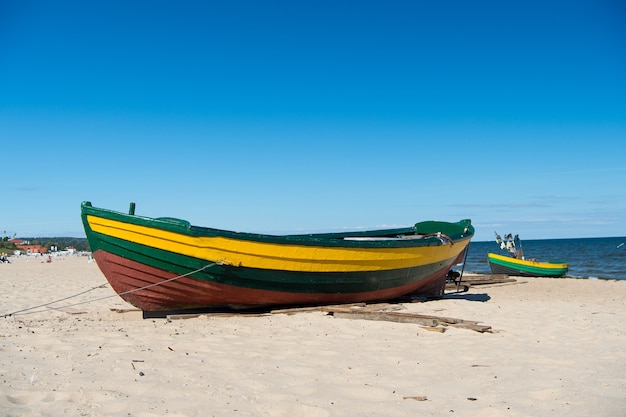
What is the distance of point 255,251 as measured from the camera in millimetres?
6898

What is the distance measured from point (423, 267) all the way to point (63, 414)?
7449 millimetres

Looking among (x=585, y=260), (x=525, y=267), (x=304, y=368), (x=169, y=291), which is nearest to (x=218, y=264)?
(x=169, y=291)

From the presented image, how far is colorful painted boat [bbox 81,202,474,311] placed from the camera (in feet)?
21.7

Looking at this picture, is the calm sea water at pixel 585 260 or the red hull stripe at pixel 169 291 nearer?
the red hull stripe at pixel 169 291

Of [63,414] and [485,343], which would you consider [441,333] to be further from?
[63,414]

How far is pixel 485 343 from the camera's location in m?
5.29

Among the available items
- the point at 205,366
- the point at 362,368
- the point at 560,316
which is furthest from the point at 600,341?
the point at 205,366

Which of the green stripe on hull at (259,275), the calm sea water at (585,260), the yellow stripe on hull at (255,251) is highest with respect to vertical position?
the yellow stripe on hull at (255,251)

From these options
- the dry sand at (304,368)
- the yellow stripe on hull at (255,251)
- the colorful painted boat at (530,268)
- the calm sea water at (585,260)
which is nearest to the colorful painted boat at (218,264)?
the yellow stripe on hull at (255,251)

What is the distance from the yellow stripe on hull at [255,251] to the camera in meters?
6.58

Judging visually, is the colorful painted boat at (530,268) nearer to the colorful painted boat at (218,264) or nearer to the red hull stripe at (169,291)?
the colorful painted boat at (218,264)

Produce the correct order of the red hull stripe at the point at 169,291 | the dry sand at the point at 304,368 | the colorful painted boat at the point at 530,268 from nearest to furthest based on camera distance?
the dry sand at the point at 304,368 → the red hull stripe at the point at 169,291 → the colorful painted boat at the point at 530,268

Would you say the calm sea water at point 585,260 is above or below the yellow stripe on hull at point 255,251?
below

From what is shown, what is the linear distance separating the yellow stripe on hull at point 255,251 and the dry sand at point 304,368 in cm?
85
